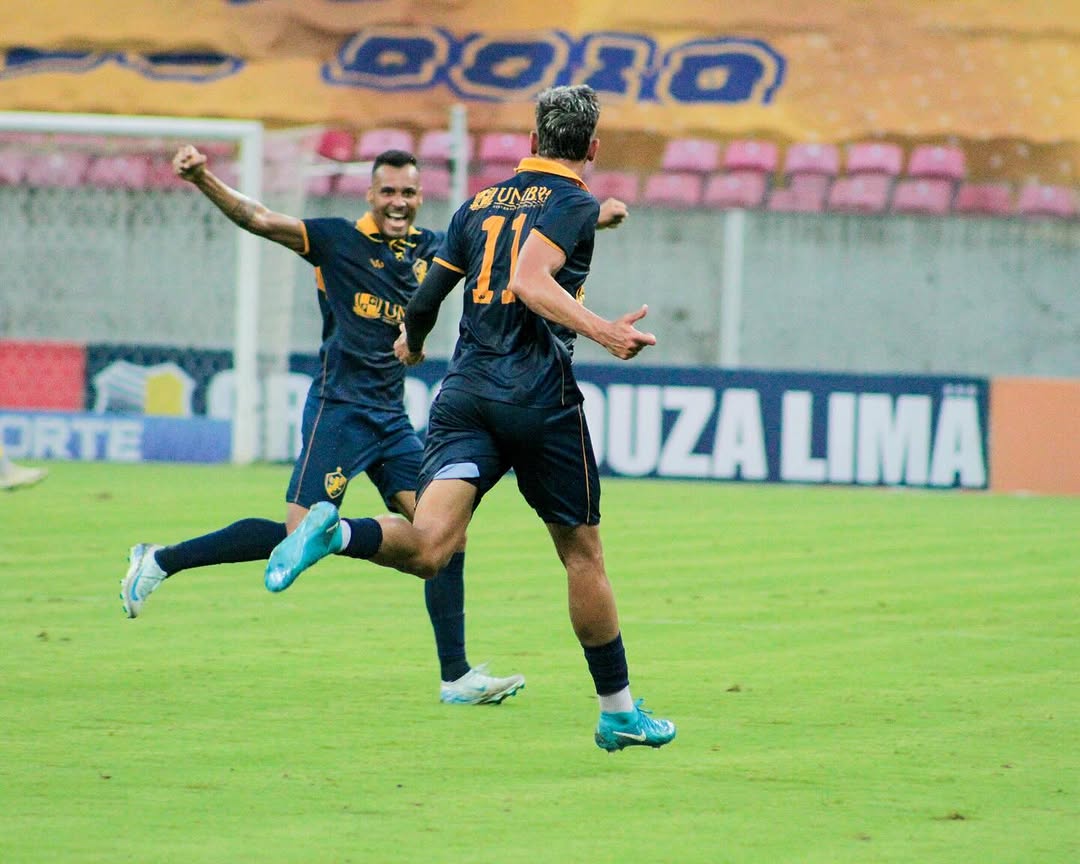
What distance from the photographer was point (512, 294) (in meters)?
5.53

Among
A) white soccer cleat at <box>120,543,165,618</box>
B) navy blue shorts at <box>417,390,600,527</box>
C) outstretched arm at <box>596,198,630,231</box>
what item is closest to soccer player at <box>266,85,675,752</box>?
navy blue shorts at <box>417,390,600,527</box>

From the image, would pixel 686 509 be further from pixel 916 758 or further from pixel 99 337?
pixel 99 337

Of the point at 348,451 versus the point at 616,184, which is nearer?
the point at 348,451

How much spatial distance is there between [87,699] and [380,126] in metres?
19.3

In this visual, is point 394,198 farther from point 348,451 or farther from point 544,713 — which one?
point 544,713

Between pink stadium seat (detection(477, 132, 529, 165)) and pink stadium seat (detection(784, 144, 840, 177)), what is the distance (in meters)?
3.55

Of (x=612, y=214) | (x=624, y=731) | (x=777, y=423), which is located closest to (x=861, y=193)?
(x=777, y=423)

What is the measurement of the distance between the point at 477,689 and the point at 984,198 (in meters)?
18.5

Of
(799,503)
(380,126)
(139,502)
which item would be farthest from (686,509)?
(380,126)

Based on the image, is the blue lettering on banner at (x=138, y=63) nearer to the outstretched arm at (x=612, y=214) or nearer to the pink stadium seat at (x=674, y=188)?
the pink stadium seat at (x=674, y=188)

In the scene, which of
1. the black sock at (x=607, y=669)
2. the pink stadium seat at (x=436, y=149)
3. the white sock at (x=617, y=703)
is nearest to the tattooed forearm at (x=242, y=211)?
the black sock at (x=607, y=669)

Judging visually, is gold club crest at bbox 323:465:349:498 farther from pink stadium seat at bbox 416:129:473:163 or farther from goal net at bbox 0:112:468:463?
pink stadium seat at bbox 416:129:473:163

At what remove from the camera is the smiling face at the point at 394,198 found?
7.18m

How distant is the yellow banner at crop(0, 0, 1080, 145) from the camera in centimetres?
2505
